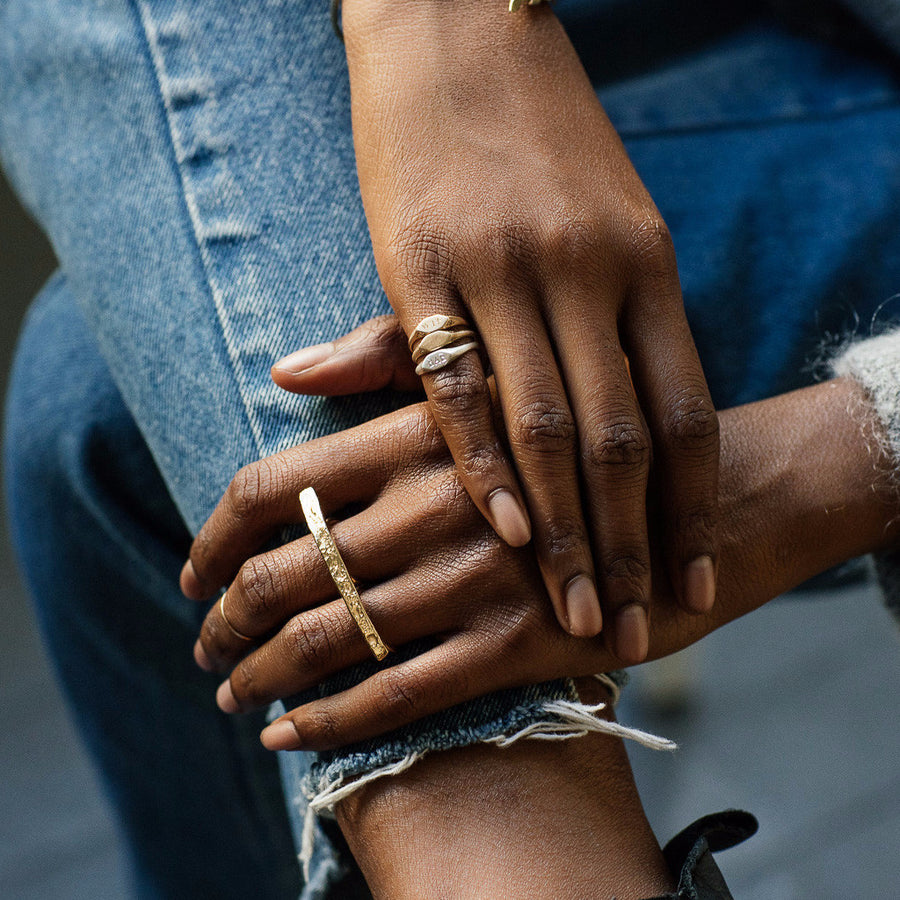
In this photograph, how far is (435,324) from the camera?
476mm

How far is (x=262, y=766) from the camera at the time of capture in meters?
0.88

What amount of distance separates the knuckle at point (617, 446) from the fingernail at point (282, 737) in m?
0.22

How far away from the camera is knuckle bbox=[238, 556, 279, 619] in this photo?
19.6 inches

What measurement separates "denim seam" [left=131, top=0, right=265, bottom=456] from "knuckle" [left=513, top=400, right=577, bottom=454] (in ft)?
0.57

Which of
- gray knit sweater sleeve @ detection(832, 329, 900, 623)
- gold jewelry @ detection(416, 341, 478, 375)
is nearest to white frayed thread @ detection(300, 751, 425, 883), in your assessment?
gold jewelry @ detection(416, 341, 478, 375)

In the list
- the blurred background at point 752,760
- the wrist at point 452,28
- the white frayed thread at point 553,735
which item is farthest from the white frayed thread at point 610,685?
the blurred background at point 752,760

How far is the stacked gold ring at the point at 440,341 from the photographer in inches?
18.6

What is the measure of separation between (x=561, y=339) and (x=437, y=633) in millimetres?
178

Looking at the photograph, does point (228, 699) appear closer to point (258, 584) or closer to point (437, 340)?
point (258, 584)

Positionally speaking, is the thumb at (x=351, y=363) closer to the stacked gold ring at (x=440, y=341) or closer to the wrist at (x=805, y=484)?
the stacked gold ring at (x=440, y=341)

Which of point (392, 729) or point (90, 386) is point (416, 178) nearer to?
point (392, 729)

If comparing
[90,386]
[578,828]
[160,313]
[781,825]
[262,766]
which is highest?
Result: [160,313]

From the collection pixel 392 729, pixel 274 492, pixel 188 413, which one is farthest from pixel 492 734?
pixel 188 413

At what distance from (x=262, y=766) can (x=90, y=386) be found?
41 cm
